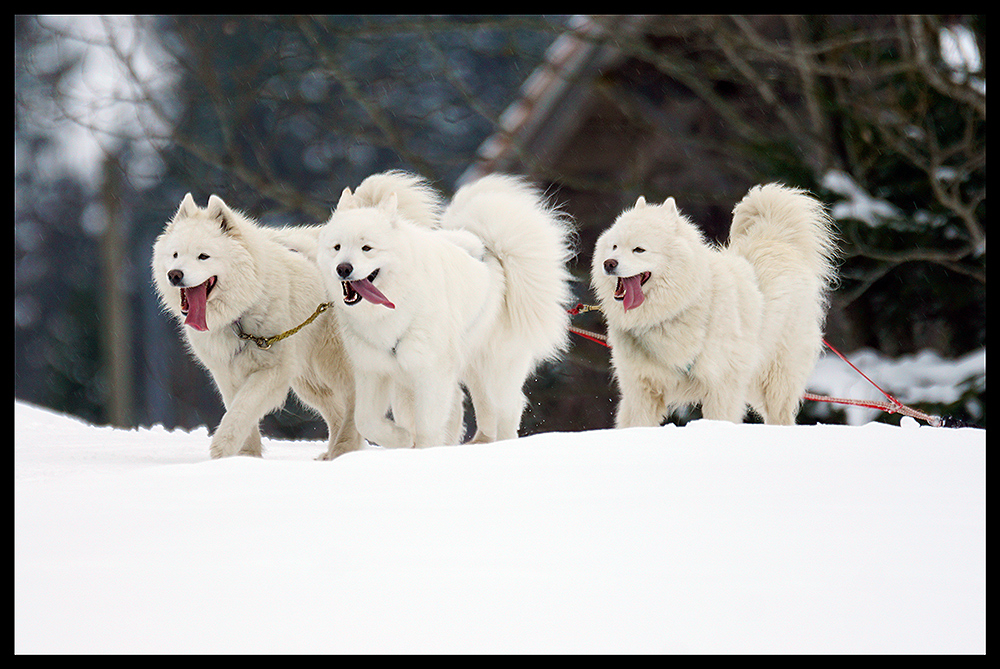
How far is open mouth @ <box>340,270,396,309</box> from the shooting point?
12.1 ft

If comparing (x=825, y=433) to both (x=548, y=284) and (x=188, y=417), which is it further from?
(x=188, y=417)

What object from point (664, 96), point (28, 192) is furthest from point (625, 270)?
point (28, 192)

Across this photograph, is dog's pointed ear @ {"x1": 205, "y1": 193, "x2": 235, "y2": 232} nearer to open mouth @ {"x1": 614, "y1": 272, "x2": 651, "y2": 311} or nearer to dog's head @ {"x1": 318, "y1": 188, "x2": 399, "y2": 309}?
dog's head @ {"x1": 318, "y1": 188, "x2": 399, "y2": 309}

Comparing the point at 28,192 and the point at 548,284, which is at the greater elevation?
the point at 28,192

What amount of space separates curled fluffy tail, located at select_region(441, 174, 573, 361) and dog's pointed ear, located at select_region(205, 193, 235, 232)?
45.0 inches

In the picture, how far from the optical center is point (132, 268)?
16312 millimetres

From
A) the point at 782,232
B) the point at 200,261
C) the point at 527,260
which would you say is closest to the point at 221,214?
the point at 200,261

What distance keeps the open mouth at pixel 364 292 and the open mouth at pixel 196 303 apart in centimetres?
66

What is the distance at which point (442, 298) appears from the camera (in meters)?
3.95

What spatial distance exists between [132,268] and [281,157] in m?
3.13

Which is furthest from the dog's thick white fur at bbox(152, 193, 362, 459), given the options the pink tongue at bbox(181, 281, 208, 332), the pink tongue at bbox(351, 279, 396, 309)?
the pink tongue at bbox(351, 279, 396, 309)

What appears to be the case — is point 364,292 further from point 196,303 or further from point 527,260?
point 527,260

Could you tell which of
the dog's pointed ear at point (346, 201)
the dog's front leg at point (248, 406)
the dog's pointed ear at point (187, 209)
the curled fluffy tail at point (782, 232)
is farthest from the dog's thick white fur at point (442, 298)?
the curled fluffy tail at point (782, 232)

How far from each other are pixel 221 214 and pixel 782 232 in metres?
2.77
